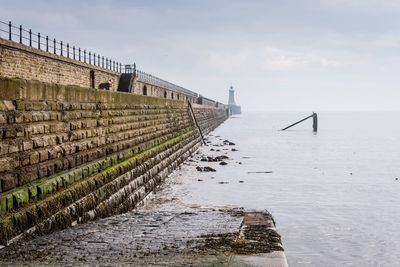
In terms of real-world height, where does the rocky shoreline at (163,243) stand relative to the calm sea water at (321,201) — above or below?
above

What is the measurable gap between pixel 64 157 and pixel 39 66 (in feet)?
35.8

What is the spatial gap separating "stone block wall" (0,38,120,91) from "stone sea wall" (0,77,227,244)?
450 centimetres

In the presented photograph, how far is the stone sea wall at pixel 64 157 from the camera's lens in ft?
24.9

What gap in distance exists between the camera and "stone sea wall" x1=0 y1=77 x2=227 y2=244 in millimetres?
7586

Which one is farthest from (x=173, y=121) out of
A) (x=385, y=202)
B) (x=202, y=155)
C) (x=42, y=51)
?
(x=385, y=202)

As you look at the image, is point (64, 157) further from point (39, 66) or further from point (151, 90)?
point (151, 90)

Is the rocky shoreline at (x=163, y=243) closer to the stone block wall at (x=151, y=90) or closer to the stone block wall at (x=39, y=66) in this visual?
the stone block wall at (x=39, y=66)

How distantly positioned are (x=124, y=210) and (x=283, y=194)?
7597mm

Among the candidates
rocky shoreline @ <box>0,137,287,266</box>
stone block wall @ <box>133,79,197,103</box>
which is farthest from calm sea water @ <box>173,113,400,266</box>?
stone block wall @ <box>133,79,197,103</box>

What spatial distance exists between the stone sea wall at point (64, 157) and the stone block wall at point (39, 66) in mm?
4503

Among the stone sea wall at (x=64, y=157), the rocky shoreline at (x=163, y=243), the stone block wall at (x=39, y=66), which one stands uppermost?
the stone block wall at (x=39, y=66)

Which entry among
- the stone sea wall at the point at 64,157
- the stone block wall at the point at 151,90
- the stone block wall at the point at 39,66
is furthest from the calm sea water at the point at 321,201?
the stone block wall at the point at 151,90

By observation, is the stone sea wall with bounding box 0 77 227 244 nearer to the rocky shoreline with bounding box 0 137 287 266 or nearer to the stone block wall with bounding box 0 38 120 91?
the rocky shoreline with bounding box 0 137 287 266

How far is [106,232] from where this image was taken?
26.9 feet
